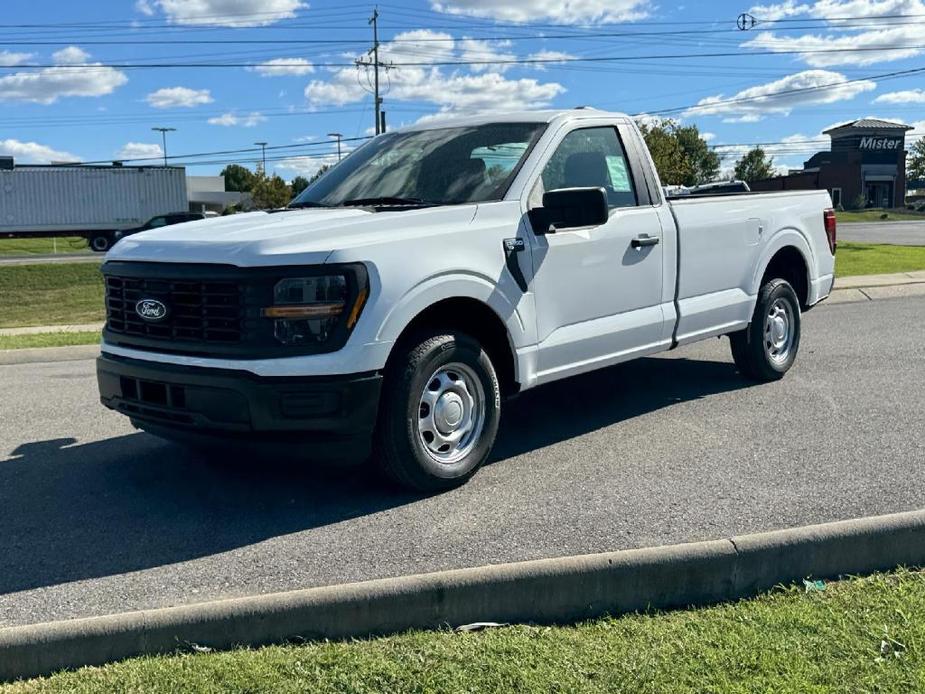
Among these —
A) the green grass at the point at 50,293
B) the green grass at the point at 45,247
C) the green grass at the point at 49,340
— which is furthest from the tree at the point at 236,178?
the green grass at the point at 49,340

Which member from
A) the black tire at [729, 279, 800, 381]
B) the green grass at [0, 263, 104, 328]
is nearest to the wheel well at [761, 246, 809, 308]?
the black tire at [729, 279, 800, 381]

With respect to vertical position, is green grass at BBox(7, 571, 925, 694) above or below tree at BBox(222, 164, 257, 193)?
below

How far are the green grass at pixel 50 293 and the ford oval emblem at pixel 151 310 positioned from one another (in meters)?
15.1

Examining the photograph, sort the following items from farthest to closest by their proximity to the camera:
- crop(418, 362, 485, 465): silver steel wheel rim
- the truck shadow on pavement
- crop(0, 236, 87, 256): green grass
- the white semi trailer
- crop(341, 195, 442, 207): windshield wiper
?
crop(0, 236, 87, 256): green grass
the white semi trailer
crop(341, 195, 442, 207): windshield wiper
crop(418, 362, 485, 465): silver steel wheel rim
the truck shadow on pavement

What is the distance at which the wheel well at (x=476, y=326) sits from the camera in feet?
15.4

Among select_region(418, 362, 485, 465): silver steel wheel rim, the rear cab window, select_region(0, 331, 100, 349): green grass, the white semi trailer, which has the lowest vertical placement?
select_region(0, 331, 100, 349): green grass

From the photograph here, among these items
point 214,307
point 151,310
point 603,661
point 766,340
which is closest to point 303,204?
point 151,310

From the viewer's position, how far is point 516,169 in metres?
5.31

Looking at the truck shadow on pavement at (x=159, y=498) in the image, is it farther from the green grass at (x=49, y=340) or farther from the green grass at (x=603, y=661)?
the green grass at (x=49, y=340)

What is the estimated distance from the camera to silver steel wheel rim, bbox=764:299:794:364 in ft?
24.0

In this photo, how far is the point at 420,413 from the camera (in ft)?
15.2

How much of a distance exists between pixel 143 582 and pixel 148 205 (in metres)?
44.3

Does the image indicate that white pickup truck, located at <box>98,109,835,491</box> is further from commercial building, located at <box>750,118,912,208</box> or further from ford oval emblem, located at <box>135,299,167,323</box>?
commercial building, located at <box>750,118,912,208</box>

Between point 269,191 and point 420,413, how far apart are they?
9281cm
